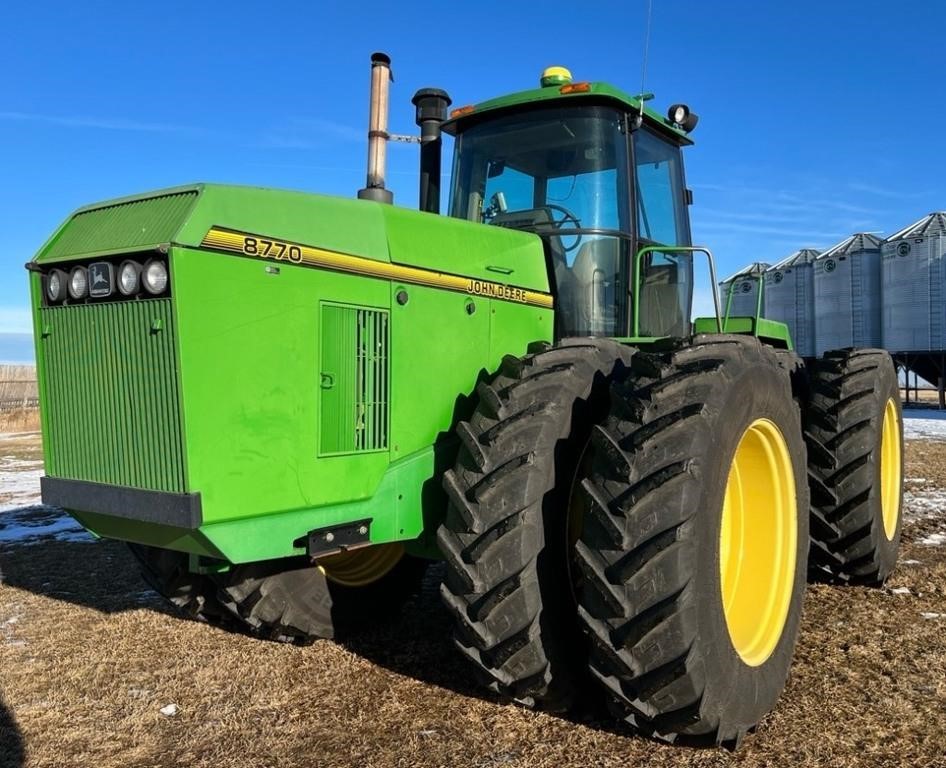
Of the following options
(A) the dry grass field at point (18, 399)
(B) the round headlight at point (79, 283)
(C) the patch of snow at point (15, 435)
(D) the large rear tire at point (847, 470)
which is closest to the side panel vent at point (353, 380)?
(B) the round headlight at point (79, 283)

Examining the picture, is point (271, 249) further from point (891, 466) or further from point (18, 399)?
A: point (18, 399)

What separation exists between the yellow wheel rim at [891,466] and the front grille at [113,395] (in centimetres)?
494

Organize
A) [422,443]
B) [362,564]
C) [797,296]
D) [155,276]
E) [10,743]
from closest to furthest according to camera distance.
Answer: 1. [155,276]
2. [10,743]
3. [422,443]
4. [362,564]
5. [797,296]

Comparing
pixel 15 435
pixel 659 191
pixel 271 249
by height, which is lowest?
pixel 15 435

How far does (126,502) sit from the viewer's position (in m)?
2.92

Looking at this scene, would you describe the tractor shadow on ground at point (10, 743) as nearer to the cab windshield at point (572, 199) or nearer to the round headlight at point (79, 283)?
the round headlight at point (79, 283)

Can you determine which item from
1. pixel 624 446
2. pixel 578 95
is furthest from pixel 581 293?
pixel 624 446

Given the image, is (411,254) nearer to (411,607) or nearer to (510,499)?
(510,499)

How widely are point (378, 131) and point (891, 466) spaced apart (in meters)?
4.48

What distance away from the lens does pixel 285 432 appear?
9.89 ft

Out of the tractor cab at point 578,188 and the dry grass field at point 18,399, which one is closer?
the tractor cab at point 578,188

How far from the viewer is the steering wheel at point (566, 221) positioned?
432 centimetres

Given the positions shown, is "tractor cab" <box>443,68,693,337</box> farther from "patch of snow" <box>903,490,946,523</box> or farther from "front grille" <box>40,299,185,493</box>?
"patch of snow" <box>903,490,946,523</box>

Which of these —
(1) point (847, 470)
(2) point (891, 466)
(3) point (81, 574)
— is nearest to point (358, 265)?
(1) point (847, 470)
